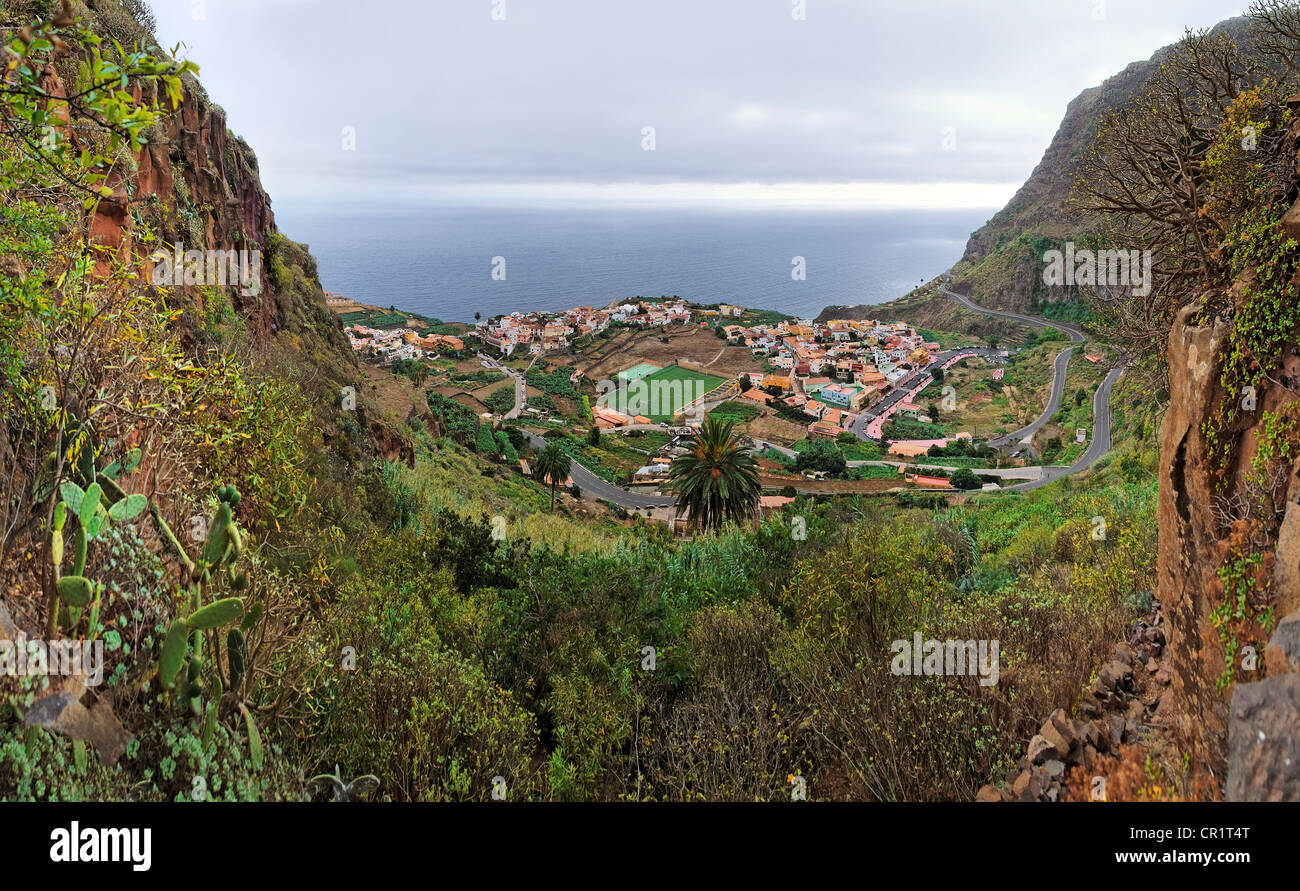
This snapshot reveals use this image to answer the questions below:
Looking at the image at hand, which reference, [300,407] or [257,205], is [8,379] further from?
[257,205]

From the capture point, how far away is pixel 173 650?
3.54 m

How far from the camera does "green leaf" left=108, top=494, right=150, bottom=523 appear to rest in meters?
3.84

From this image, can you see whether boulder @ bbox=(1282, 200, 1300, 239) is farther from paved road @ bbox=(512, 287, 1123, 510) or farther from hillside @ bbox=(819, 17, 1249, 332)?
hillside @ bbox=(819, 17, 1249, 332)

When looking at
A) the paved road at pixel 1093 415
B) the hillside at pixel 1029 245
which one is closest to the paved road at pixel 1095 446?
the paved road at pixel 1093 415

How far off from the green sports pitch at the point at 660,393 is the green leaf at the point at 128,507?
61.6 meters

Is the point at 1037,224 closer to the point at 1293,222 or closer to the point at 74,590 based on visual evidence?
the point at 1293,222

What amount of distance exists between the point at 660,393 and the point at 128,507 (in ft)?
227

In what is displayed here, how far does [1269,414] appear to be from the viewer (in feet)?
14.1

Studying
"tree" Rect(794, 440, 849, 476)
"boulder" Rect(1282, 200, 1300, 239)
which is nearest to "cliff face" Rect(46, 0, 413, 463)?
"boulder" Rect(1282, 200, 1300, 239)

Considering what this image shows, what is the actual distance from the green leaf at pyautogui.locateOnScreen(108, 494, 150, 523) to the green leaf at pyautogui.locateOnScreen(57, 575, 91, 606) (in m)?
0.52

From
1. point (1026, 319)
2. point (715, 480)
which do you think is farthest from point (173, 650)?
point (1026, 319)

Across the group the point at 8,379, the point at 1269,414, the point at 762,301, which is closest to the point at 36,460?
the point at 8,379
